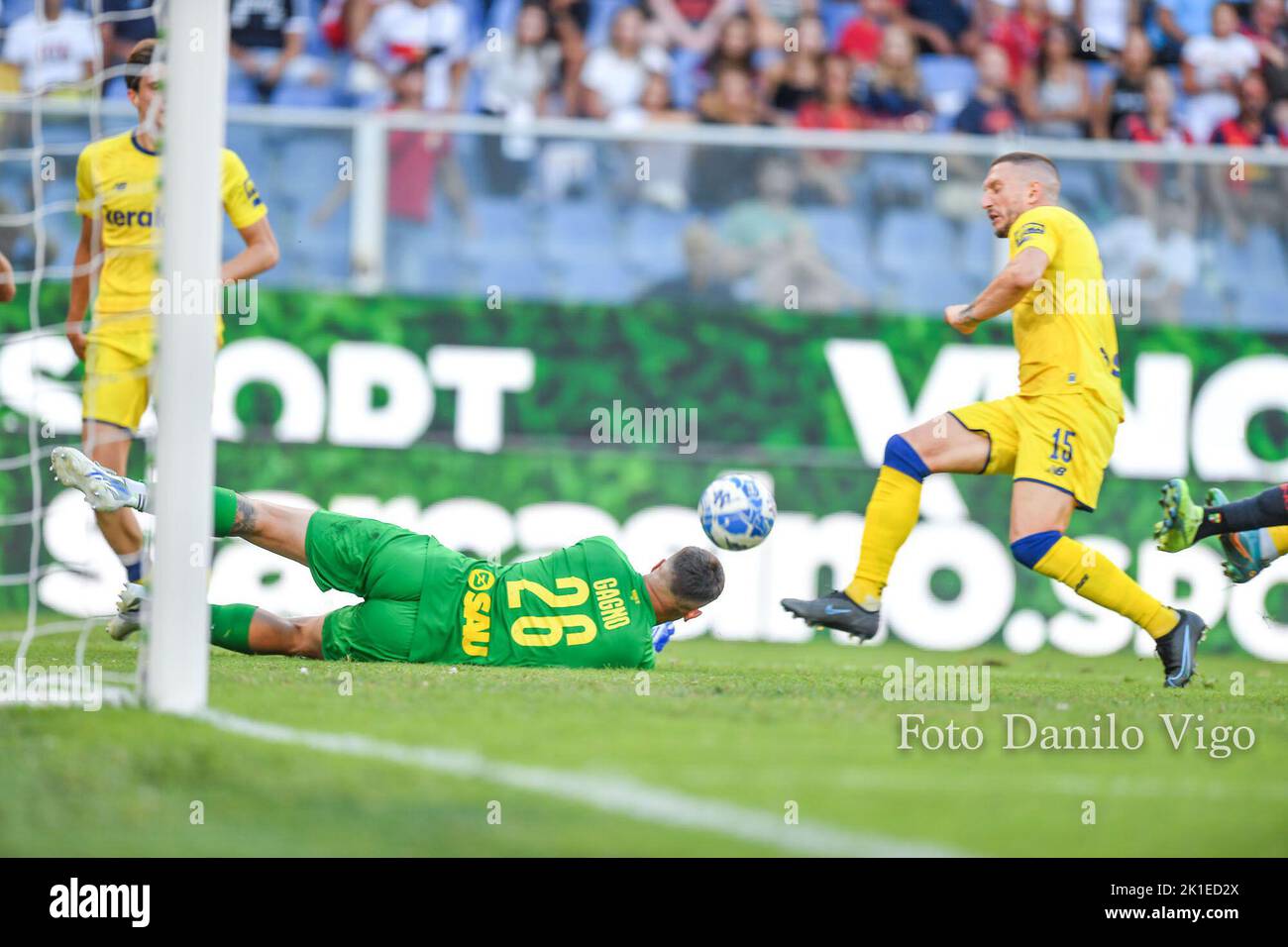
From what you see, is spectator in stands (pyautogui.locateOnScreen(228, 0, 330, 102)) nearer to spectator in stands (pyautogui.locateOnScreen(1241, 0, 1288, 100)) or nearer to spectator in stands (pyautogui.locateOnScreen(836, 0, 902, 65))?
spectator in stands (pyautogui.locateOnScreen(836, 0, 902, 65))

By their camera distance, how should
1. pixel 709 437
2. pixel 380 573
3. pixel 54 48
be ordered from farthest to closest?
A: pixel 54 48, pixel 709 437, pixel 380 573

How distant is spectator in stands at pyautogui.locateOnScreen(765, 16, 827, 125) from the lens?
A: 13.2m

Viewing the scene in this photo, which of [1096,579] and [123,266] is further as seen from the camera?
[123,266]

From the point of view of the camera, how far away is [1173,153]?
1183cm

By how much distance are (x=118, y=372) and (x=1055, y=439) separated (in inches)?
174

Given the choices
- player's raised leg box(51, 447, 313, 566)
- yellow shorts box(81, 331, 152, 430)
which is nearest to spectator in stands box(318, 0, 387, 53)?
yellow shorts box(81, 331, 152, 430)

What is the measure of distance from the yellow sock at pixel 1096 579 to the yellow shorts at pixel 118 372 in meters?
4.33

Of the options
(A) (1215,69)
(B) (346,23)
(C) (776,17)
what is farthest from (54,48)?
(A) (1215,69)

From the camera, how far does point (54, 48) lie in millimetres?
12000

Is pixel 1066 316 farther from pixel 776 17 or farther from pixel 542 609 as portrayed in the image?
pixel 776 17

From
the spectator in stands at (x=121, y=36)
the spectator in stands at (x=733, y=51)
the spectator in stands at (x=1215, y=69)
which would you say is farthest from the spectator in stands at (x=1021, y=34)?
the spectator in stands at (x=121, y=36)

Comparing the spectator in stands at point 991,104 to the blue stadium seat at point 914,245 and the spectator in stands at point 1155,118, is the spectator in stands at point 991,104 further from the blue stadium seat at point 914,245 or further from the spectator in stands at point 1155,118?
the blue stadium seat at point 914,245

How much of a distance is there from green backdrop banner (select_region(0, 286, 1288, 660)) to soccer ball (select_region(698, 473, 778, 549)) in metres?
3.58

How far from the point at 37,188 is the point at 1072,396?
6738mm
